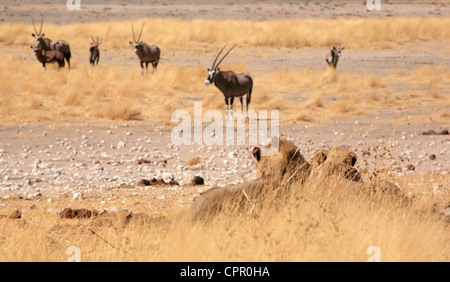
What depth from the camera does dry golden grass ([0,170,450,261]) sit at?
3717mm

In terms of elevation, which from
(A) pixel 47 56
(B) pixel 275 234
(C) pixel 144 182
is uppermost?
(B) pixel 275 234

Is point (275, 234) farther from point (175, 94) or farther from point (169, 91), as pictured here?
point (169, 91)

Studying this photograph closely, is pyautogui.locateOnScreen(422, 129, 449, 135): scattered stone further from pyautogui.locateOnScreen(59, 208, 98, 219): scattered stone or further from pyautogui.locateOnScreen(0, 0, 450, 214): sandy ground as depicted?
pyautogui.locateOnScreen(59, 208, 98, 219): scattered stone

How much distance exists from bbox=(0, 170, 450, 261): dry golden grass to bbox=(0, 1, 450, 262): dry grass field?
0.04 feet

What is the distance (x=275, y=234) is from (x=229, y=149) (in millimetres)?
6090

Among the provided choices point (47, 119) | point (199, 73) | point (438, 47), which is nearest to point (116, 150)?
point (47, 119)

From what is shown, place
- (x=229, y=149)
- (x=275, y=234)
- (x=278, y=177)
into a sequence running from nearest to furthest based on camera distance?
(x=275, y=234) < (x=278, y=177) < (x=229, y=149)

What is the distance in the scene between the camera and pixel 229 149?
32.9 feet

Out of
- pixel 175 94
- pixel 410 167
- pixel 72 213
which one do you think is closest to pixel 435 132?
pixel 410 167

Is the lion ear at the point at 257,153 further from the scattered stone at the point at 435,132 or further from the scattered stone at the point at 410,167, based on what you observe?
the scattered stone at the point at 435,132

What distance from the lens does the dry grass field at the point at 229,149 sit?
3.99m

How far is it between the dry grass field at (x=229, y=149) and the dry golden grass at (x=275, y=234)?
1 centimetres

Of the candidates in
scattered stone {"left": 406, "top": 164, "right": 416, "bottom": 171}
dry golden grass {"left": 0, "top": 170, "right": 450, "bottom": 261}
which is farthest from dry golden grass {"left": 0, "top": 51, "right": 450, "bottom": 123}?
dry golden grass {"left": 0, "top": 170, "right": 450, "bottom": 261}

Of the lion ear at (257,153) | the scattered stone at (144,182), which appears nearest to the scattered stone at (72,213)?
the lion ear at (257,153)
